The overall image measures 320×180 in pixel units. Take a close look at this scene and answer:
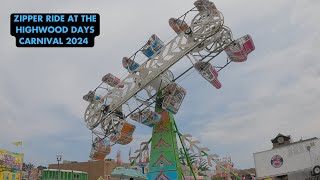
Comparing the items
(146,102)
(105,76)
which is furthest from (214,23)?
(105,76)

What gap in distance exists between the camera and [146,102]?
2866cm

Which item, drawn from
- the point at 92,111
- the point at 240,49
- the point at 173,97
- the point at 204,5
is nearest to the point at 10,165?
the point at 92,111

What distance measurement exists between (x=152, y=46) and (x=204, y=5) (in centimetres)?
509

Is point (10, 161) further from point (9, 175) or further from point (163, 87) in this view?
point (163, 87)

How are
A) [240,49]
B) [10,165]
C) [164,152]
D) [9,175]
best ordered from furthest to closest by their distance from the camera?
[10,165]
[9,175]
[164,152]
[240,49]

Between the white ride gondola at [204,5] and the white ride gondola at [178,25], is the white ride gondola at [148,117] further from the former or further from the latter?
the white ride gondola at [204,5]

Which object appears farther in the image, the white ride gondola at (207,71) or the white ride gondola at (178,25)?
the white ride gondola at (178,25)

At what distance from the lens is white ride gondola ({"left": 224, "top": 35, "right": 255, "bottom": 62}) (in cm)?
2508

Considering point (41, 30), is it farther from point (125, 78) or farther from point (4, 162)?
point (4, 162)

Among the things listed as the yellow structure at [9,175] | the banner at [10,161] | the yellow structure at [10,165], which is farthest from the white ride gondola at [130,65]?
the yellow structure at [9,175]

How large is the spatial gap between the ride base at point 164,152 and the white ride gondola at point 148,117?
0.50m

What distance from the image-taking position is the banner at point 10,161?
43.0m

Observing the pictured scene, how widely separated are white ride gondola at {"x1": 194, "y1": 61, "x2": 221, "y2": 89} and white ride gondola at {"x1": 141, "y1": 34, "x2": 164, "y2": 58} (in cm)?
397

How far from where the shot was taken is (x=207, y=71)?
25484 millimetres
